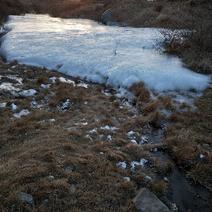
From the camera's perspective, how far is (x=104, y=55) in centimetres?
1881

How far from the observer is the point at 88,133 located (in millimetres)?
11352

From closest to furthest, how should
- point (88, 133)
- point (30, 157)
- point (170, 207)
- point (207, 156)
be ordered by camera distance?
point (170, 207) → point (30, 157) → point (207, 156) → point (88, 133)

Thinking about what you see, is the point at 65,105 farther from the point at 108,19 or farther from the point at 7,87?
the point at 108,19

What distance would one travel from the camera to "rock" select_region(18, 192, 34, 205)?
7680 mm

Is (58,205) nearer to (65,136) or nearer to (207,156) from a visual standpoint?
(65,136)

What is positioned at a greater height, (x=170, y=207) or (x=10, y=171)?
(x=10, y=171)

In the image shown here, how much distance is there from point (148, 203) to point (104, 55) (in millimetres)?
11713

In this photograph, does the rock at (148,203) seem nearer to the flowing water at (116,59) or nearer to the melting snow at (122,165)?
the flowing water at (116,59)

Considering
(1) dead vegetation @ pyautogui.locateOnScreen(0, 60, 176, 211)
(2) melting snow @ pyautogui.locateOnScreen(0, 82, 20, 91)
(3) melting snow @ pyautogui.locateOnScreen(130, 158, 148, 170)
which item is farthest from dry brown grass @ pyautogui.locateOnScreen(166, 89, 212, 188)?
(2) melting snow @ pyautogui.locateOnScreen(0, 82, 20, 91)

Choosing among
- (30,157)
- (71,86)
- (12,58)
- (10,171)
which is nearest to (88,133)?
(30,157)

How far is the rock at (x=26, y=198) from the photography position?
7680 millimetres

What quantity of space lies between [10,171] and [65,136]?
253 cm

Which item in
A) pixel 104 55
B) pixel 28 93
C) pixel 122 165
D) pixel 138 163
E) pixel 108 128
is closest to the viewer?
pixel 122 165

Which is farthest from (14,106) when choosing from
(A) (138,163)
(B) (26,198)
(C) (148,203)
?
(C) (148,203)
